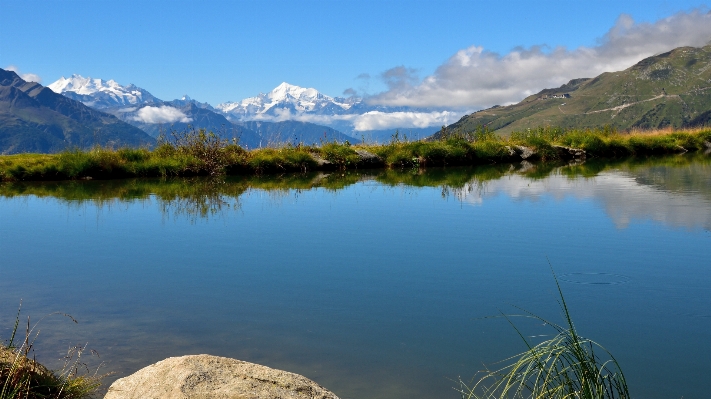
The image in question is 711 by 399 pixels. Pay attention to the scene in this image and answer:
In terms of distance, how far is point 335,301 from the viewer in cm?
705

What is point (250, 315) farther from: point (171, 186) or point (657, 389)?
point (171, 186)

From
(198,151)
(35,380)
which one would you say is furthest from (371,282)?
(198,151)

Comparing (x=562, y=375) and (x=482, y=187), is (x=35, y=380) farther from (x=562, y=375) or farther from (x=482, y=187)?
(x=482, y=187)

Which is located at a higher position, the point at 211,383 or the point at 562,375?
the point at 211,383

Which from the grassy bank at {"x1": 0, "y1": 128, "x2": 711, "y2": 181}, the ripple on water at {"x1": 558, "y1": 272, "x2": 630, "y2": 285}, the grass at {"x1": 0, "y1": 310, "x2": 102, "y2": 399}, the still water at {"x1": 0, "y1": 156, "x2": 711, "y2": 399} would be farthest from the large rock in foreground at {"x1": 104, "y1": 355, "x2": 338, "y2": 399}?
the grassy bank at {"x1": 0, "y1": 128, "x2": 711, "y2": 181}

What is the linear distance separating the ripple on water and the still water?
0.11ft

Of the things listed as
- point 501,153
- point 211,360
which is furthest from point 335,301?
point 501,153

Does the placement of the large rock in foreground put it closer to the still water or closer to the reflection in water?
the still water

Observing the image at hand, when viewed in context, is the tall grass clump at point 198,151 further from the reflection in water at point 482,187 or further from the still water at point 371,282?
the still water at point 371,282

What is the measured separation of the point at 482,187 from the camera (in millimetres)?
18953

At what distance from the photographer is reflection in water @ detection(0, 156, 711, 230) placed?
13812mm

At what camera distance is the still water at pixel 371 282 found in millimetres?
5355

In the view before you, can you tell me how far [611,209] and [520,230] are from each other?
337 cm

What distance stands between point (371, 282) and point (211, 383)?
4423 millimetres
